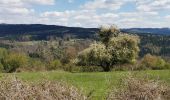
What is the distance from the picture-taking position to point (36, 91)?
10.2 metres

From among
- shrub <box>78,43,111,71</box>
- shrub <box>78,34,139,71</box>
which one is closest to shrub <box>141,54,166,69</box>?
shrub <box>78,34,139,71</box>

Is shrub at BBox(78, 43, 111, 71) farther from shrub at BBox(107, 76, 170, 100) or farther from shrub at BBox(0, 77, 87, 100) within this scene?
shrub at BBox(0, 77, 87, 100)

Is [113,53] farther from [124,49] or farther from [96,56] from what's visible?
[96,56]

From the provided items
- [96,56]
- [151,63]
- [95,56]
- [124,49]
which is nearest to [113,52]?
[124,49]

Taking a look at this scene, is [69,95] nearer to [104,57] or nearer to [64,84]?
[64,84]

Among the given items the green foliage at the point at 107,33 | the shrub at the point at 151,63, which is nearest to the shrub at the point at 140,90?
the green foliage at the point at 107,33

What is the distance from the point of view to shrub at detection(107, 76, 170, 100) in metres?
11.0

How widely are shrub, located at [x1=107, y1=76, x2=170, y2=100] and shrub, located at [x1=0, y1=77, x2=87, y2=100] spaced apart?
1.38m

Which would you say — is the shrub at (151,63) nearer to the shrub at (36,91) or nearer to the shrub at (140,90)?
the shrub at (140,90)

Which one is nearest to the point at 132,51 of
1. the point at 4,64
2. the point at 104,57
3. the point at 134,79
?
the point at 104,57

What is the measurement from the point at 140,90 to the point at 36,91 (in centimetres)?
286

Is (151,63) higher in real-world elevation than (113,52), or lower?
lower

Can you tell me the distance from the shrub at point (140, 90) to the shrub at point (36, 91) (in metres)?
1.38

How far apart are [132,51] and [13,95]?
4572cm
